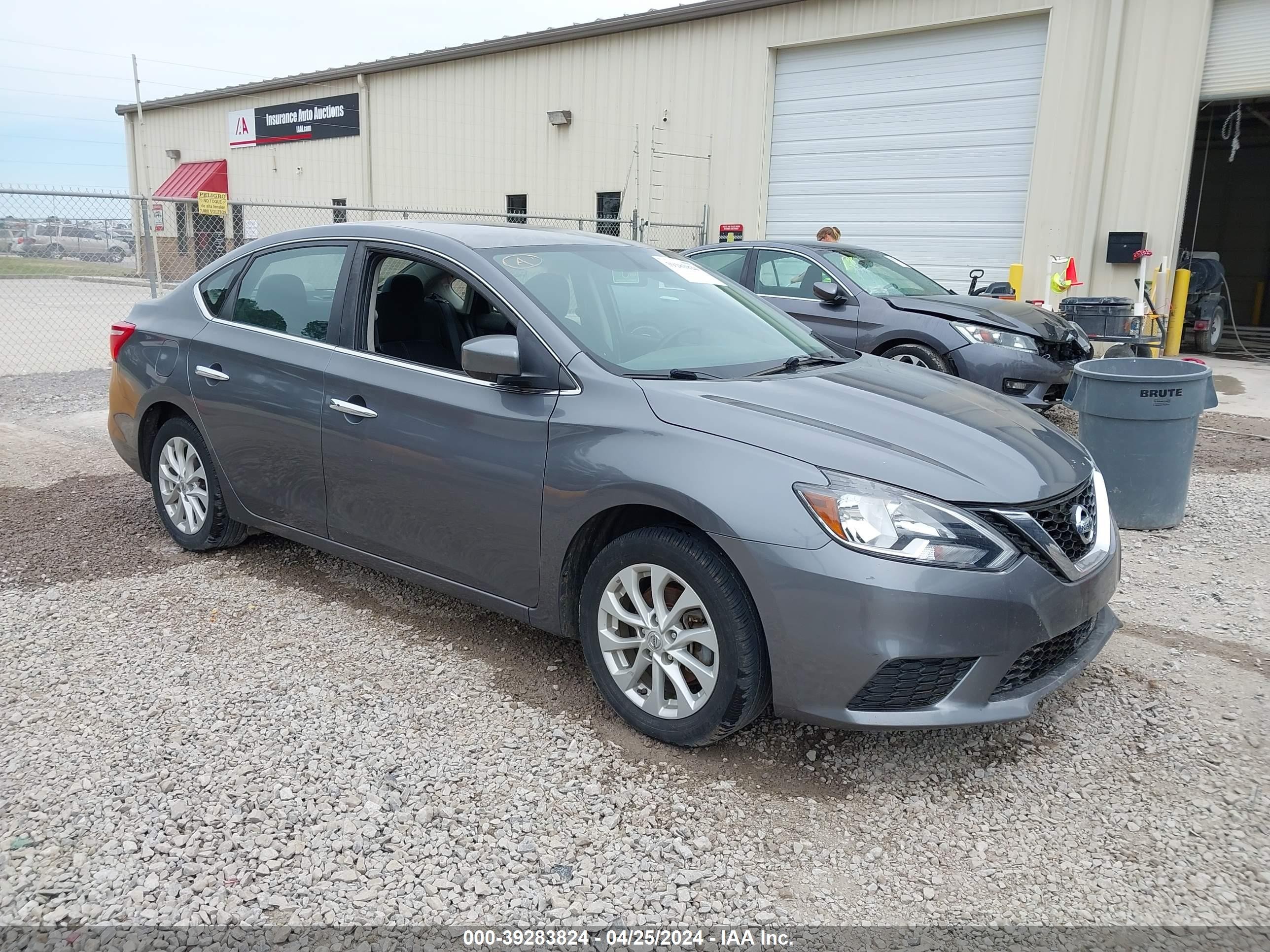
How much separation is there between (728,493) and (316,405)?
199cm

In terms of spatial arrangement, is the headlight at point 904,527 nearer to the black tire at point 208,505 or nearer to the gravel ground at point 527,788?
the gravel ground at point 527,788

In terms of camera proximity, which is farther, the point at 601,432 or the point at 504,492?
the point at 504,492

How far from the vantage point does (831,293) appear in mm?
7984

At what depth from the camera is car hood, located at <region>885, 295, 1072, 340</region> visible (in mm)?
→ 7852

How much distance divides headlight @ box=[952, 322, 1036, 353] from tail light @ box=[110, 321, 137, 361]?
5.93 m

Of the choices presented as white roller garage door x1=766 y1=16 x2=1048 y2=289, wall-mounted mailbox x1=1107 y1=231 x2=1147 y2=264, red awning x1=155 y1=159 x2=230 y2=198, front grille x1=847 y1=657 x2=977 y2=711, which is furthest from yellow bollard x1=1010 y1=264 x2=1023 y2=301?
red awning x1=155 y1=159 x2=230 y2=198

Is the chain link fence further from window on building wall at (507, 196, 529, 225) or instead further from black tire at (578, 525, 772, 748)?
black tire at (578, 525, 772, 748)

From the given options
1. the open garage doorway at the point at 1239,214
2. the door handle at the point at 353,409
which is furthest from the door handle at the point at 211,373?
the open garage doorway at the point at 1239,214

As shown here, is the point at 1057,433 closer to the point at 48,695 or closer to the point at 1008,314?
the point at 48,695

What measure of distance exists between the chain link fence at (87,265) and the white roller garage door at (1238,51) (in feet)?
23.0

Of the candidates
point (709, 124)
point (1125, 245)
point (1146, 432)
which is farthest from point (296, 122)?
point (1146, 432)

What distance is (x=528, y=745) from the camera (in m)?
3.18

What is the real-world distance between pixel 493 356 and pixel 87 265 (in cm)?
1259

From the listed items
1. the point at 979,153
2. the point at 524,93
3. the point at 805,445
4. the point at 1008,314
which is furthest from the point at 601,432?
the point at 524,93
